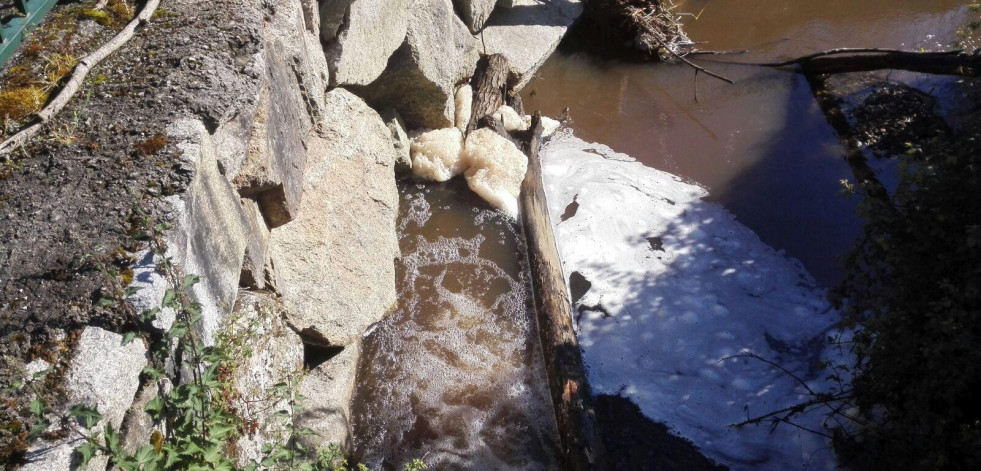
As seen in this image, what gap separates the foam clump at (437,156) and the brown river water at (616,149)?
0.12 metres

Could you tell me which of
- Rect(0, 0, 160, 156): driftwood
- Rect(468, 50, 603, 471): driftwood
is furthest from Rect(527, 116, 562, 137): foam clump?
Rect(0, 0, 160, 156): driftwood

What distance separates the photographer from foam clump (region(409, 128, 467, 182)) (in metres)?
5.83

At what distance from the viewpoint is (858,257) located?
3.83 metres

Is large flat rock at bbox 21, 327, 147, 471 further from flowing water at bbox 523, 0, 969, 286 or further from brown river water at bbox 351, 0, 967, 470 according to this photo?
flowing water at bbox 523, 0, 969, 286

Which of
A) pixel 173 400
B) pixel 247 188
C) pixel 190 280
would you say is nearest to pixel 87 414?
pixel 173 400

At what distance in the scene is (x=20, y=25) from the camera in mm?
3164

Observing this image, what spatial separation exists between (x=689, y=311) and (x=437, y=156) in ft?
7.77

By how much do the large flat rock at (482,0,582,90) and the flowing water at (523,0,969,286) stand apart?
11.4 inches

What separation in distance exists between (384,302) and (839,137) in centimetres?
465

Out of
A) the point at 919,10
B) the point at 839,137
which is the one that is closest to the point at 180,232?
the point at 839,137

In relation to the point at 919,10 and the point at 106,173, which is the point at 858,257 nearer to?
the point at 106,173

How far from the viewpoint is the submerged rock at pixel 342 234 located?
402cm

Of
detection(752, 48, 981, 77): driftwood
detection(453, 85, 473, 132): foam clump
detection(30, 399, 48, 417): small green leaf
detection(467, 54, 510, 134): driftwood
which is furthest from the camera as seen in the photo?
detection(467, 54, 510, 134): driftwood

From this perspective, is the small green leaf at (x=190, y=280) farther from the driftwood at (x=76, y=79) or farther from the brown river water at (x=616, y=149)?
the brown river water at (x=616, y=149)
